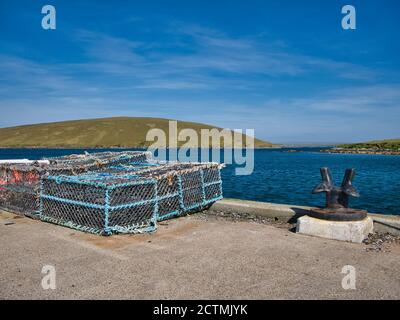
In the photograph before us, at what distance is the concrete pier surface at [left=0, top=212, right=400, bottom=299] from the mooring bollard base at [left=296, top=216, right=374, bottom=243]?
185 millimetres

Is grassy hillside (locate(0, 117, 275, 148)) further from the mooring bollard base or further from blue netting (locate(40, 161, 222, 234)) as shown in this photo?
the mooring bollard base

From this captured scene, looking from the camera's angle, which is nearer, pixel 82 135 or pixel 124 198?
pixel 124 198

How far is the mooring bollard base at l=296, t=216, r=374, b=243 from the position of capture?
24.1 feet

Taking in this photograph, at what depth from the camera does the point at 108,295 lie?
16.3 ft

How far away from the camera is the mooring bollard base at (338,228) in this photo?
7332mm

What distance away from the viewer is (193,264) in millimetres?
6160

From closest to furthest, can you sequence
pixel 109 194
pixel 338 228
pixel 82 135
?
pixel 338 228, pixel 109 194, pixel 82 135

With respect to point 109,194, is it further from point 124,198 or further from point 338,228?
point 338,228

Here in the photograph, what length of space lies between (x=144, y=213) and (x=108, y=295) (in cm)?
369

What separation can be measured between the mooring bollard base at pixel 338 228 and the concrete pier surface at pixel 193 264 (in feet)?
0.61

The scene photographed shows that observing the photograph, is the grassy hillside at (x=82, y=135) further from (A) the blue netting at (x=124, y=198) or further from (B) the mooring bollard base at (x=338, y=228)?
(B) the mooring bollard base at (x=338, y=228)

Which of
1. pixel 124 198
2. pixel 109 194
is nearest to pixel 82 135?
pixel 124 198

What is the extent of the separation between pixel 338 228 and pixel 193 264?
3188 millimetres

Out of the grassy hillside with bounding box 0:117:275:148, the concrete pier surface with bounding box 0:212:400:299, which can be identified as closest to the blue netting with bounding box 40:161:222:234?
the concrete pier surface with bounding box 0:212:400:299
